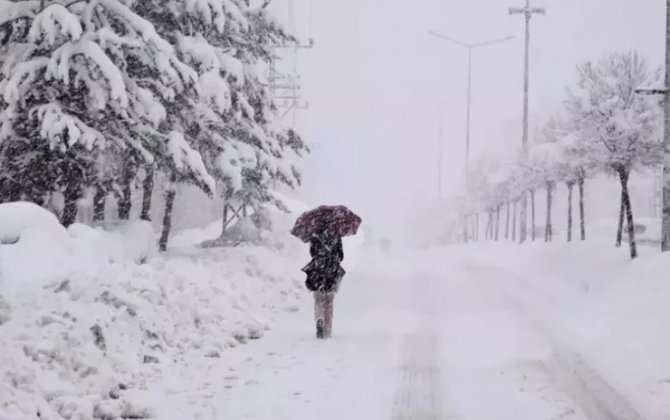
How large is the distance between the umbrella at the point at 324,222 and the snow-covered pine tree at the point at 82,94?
3.17m

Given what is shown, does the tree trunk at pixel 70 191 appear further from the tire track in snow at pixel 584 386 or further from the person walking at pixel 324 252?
the tire track in snow at pixel 584 386

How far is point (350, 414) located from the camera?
6719 mm

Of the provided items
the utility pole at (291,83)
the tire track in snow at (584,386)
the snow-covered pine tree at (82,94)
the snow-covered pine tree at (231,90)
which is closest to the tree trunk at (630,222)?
the snow-covered pine tree at (231,90)

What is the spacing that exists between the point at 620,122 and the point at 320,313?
35.8ft

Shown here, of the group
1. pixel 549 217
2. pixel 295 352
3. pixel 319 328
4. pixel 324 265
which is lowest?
pixel 295 352

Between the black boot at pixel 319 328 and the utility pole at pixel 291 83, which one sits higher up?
the utility pole at pixel 291 83

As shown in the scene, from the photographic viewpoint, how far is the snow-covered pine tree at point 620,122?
18.8 m

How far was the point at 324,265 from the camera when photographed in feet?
36.1

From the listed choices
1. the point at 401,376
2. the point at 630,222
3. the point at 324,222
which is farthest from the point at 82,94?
the point at 630,222

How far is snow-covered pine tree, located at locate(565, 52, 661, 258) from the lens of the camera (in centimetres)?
1875

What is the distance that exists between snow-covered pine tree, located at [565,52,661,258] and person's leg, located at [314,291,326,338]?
9688 mm

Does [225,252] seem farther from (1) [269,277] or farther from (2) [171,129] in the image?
(2) [171,129]

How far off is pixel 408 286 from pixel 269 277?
4540 mm

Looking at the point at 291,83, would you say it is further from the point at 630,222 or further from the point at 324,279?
the point at 324,279
